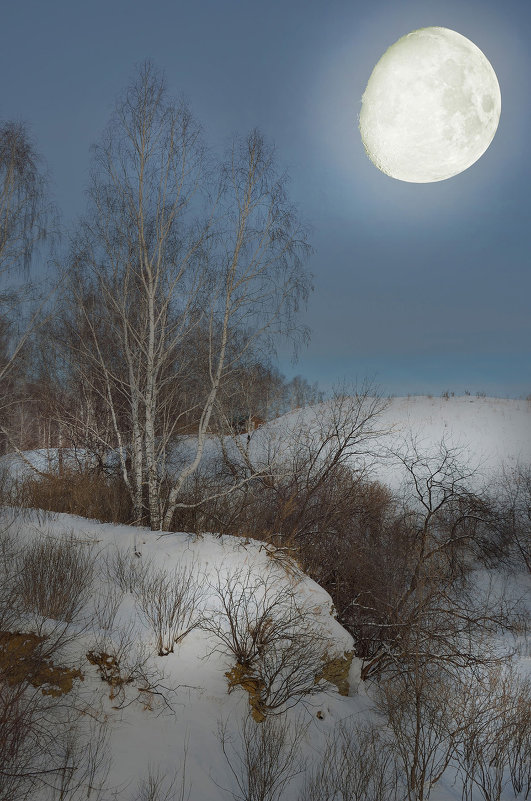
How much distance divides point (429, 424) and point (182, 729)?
2248 centimetres

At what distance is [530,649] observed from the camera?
13250 mm

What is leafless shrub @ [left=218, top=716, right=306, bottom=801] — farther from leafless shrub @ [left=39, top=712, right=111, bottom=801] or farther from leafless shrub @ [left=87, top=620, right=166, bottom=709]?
leafless shrub @ [left=39, top=712, right=111, bottom=801]

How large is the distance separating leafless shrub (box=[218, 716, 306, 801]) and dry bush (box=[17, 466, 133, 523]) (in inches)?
188

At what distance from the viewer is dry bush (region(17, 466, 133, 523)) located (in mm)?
10023

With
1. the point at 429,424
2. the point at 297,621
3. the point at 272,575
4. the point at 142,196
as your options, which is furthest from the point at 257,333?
the point at 429,424

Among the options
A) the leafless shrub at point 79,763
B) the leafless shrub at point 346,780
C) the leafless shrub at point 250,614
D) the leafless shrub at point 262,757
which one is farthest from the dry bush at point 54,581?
the leafless shrub at point 346,780

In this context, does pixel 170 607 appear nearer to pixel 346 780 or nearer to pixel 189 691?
pixel 189 691

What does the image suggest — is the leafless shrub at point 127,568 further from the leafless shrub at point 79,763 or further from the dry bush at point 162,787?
the dry bush at point 162,787

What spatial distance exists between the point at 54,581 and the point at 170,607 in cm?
161

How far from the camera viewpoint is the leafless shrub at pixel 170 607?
5.87 metres

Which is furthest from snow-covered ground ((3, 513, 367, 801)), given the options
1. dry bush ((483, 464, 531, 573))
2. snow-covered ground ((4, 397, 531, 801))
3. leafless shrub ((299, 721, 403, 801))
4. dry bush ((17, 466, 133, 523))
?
dry bush ((483, 464, 531, 573))

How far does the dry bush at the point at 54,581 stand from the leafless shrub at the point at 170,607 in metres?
0.79

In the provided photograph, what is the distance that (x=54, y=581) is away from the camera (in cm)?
632

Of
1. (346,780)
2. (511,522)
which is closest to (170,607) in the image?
(346,780)
